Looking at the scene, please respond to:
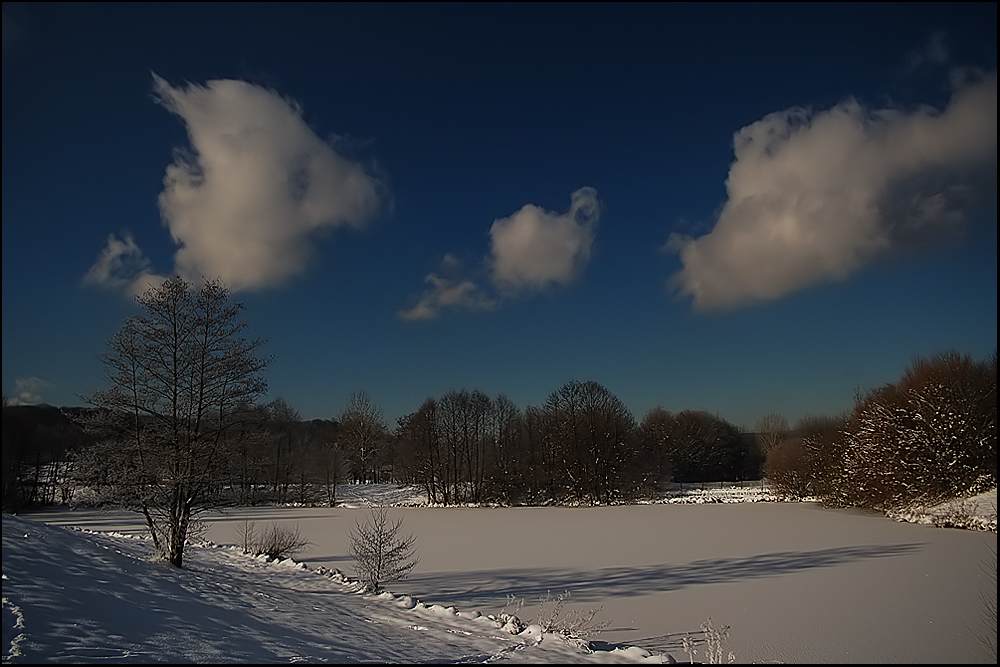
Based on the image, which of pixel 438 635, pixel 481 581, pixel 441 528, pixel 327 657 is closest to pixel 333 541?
pixel 441 528

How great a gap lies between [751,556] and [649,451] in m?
32.0

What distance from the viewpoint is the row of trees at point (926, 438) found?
20.6 metres

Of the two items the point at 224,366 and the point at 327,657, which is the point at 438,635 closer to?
the point at 327,657

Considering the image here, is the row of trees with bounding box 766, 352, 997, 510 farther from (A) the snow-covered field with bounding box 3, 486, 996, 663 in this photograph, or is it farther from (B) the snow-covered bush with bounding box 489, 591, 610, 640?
(B) the snow-covered bush with bounding box 489, 591, 610, 640

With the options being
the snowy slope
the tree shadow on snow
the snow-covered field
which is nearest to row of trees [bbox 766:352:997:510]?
the snow-covered field

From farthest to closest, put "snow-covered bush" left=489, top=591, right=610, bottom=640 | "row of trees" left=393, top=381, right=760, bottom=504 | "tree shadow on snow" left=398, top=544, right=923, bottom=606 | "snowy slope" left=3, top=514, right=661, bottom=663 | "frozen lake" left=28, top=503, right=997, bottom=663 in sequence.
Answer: "row of trees" left=393, top=381, right=760, bottom=504 < "tree shadow on snow" left=398, top=544, right=923, bottom=606 < "snow-covered bush" left=489, top=591, right=610, bottom=640 < "frozen lake" left=28, top=503, right=997, bottom=663 < "snowy slope" left=3, top=514, right=661, bottom=663

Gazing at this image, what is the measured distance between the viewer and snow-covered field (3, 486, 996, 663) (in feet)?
17.6

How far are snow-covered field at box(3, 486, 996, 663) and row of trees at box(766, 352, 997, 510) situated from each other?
17.5ft

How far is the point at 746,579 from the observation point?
450 inches

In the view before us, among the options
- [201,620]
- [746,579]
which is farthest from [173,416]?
[746,579]

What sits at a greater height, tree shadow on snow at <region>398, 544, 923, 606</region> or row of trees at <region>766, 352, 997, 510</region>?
row of trees at <region>766, 352, 997, 510</region>

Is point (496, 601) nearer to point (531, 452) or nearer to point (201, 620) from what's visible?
point (201, 620)

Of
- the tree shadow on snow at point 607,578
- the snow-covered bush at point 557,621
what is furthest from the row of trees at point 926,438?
the snow-covered bush at point 557,621

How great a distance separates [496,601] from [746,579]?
5823 millimetres
